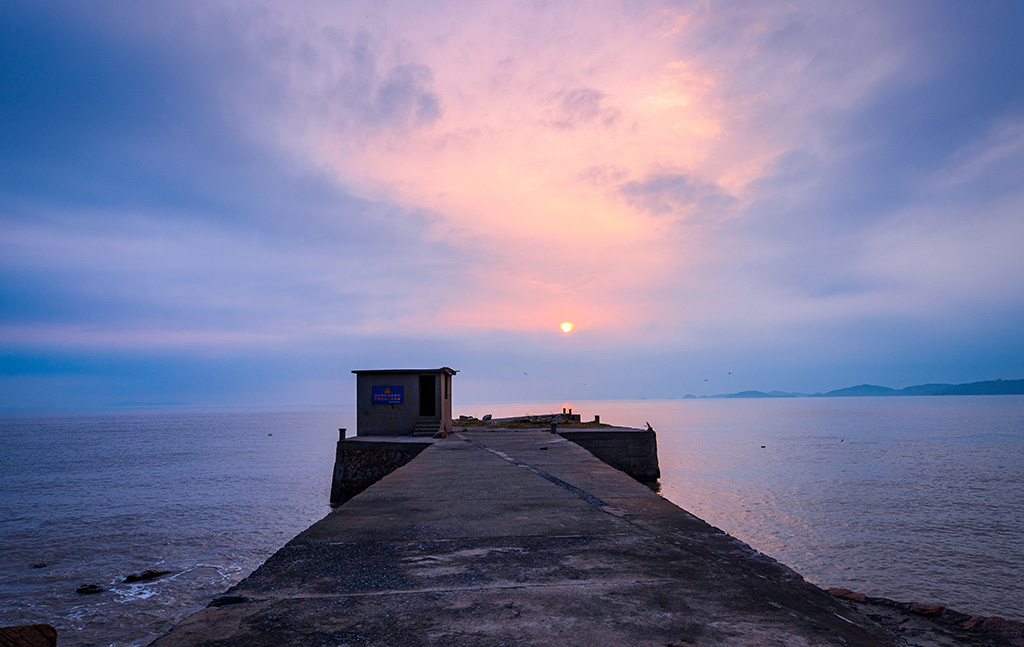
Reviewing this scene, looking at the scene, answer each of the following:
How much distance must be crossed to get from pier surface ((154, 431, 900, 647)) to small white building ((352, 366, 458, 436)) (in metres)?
19.5

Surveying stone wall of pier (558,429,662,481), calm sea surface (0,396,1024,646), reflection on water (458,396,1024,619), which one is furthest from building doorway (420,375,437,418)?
reflection on water (458,396,1024,619)

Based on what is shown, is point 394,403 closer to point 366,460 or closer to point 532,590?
point 366,460

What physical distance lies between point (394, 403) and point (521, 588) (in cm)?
2438

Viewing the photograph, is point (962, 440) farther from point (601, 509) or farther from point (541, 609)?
point (541, 609)

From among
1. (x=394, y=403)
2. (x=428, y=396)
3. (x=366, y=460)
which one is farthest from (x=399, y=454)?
(x=428, y=396)

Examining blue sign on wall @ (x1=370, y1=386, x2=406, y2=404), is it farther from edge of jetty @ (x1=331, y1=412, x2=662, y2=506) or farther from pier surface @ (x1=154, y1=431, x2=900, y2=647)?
pier surface @ (x1=154, y1=431, x2=900, y2=647)

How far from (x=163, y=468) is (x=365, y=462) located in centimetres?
2988

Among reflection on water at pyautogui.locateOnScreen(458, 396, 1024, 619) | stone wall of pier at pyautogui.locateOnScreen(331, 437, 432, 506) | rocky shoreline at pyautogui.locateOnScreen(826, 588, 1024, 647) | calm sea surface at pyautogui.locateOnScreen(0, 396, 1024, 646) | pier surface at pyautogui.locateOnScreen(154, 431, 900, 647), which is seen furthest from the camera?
stone wall of pier at pyautogui.locateOnScreen(331, 437, 432, 506)

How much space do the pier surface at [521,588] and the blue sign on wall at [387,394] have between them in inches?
770

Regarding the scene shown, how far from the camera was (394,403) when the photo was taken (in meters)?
28.7

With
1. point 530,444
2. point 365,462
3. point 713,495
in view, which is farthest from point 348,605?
point 713,495

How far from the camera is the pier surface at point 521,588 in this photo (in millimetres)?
4059

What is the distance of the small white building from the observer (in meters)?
28.5

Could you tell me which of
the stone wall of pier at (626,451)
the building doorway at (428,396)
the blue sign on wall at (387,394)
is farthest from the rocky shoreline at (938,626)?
the building doorway at (428,396)
